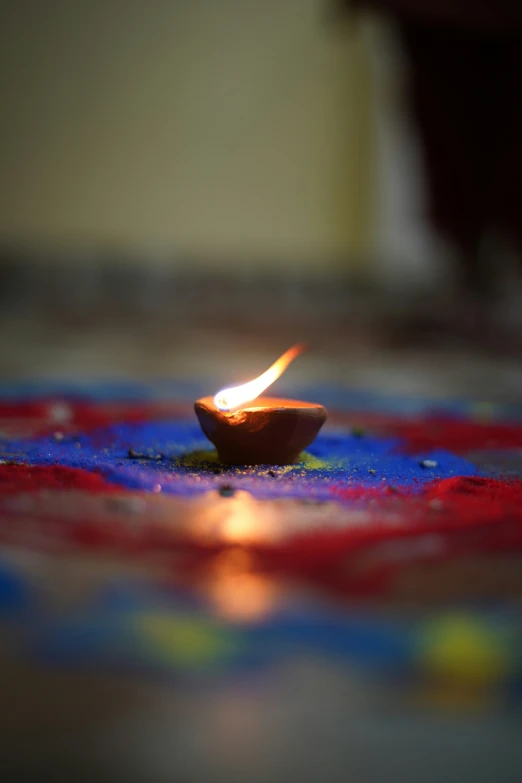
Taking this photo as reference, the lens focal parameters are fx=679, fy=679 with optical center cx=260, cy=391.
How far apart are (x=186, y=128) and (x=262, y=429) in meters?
2.36

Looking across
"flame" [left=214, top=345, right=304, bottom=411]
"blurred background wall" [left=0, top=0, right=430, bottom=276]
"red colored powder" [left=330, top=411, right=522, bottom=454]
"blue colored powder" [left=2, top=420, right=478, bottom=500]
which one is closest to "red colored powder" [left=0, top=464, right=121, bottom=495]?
"blue colored powder" [left=2, top=420, right=478, bottom=500]

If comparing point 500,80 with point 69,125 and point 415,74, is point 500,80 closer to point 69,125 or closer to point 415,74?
point 415,74

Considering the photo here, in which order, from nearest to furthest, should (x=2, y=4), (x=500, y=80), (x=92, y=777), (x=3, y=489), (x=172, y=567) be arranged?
1. (x=92, y=777)
2. (x=172, y=567)
3. (x=3, y=489)
4. (x=500, y=80)
5. (x=2, y=4)

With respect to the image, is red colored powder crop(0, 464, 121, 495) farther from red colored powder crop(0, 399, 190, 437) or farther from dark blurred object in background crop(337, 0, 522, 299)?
dark blurred object in background crop(337, 0, 522, 299)

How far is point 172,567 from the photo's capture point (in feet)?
1.13

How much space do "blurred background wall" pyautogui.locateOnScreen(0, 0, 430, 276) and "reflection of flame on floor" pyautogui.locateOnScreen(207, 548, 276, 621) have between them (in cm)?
231

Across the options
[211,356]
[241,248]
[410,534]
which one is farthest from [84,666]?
[241,248]

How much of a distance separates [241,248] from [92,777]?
2.59 m

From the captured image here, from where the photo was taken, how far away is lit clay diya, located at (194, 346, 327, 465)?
0.56 meters

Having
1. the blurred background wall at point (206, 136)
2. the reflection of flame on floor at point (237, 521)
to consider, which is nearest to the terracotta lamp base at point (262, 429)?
the reflection of flame on floor at point (237, 521)

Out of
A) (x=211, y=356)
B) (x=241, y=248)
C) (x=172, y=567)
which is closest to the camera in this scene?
(x=172, y=567)

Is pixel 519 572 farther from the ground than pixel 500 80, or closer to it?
closer to it

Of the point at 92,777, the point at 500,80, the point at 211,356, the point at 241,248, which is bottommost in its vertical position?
the point at 92,777

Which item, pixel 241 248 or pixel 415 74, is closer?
pixel 415 74
